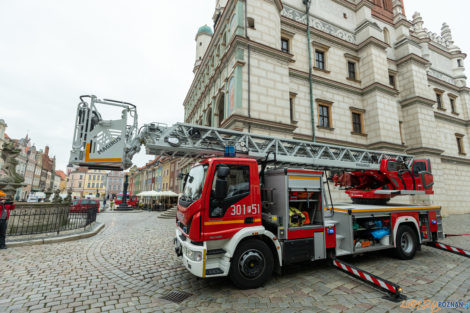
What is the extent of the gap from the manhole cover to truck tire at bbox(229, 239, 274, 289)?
0.96m

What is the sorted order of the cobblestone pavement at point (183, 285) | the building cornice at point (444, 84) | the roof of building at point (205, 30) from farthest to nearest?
the roof of building at point (205, 30) < the building cornice at point (444, 84) < the cobblestone pavement at point (183, 285)

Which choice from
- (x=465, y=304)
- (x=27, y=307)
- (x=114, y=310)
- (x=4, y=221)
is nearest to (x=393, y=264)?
(x=465, y=304)

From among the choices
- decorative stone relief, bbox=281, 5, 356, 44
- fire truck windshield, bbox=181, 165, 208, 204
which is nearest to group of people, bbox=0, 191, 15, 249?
fire truck windshield, bbox=181, 165, 208, 204

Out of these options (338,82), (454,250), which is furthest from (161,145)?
(338,82)

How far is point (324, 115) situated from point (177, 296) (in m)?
15.1

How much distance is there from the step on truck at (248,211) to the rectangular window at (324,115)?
8850 mm

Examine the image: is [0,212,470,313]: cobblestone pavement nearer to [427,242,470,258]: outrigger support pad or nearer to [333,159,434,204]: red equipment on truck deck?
[427,242,470,258]: outrigger support pad

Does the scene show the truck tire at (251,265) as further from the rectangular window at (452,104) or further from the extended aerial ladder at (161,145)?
the rectangular window at (452,104)

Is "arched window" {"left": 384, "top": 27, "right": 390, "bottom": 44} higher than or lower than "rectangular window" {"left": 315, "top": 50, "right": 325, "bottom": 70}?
higher

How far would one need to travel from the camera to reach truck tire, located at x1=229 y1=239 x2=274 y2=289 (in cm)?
455

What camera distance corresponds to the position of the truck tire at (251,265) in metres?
4.55

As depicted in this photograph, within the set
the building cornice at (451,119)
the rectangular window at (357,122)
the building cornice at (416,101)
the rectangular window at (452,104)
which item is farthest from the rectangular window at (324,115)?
the rectangular window at (452,104)

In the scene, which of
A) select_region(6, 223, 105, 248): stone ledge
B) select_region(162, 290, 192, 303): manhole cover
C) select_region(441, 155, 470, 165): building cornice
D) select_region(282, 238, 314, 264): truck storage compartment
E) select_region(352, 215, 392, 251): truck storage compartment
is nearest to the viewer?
select_region(162, 290, 192, 303): manhole cover

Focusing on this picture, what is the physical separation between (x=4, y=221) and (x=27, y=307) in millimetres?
5957
